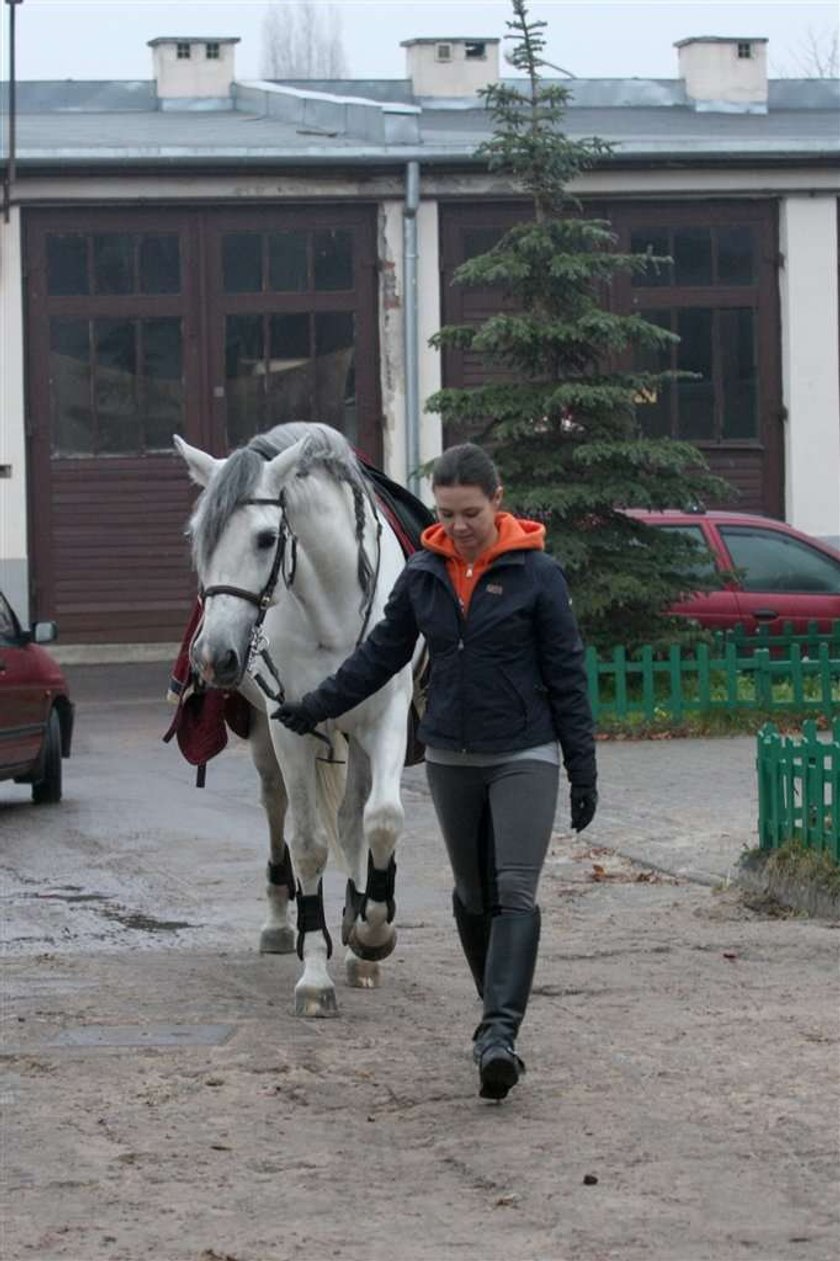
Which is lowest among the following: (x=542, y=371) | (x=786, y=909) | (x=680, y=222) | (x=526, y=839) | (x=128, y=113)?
(x=786, y=909)

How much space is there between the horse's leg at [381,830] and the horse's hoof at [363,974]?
215 mm

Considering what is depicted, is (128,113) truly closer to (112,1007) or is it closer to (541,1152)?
(112,1007)

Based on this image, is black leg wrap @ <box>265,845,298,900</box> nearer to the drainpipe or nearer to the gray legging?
the gray legging

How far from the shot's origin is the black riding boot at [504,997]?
6.95 meters

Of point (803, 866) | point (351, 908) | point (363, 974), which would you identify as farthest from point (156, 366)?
point (363, 974)

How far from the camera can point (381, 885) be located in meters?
8.69

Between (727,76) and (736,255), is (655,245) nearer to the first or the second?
(736,255)

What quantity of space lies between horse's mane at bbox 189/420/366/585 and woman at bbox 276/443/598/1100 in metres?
1.17

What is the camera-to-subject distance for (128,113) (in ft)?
129

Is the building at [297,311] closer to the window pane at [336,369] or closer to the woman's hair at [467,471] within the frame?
the window pane at [336,369]

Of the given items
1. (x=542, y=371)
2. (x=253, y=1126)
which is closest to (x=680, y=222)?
(x=542, y=371)

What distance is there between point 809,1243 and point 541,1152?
1.09 m

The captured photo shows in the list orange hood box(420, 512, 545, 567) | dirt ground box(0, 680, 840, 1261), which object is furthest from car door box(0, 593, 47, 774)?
orange hood box(420, 512, 545, 567)

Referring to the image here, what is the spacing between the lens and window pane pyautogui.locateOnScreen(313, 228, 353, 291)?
31.7m
